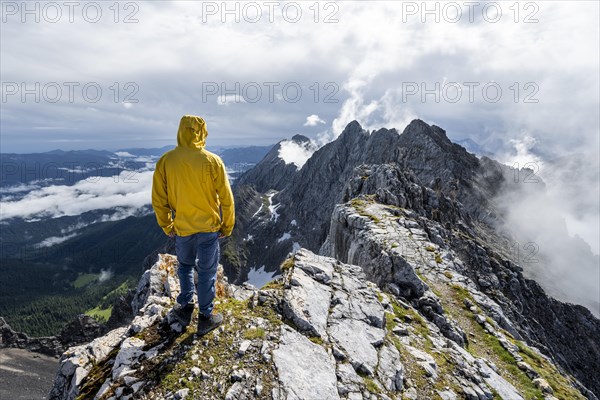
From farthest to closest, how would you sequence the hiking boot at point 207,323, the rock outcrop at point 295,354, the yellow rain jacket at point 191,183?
1. the hiking boot at point 207,323
2. the yellow rain jacket at point 191,183
3. the rock outcrop at point 295,354

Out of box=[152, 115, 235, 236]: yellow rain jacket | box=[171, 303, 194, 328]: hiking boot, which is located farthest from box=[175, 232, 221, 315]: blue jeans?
box=[171, 303, 194, 328]: hiking boot

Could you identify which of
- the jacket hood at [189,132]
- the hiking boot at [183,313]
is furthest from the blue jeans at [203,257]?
the jacket hood at [189,132]

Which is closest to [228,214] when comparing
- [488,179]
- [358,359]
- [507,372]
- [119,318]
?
[358,359]

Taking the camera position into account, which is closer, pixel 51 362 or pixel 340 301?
pixel 340 301

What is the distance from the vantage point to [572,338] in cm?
5262

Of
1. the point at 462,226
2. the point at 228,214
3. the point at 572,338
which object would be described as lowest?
the point at 572,338

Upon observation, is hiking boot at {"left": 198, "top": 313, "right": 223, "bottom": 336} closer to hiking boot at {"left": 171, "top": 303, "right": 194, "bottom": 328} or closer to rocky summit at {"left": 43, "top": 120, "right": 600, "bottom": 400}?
rocky summit at {"left": 43, "top": 120, "right": 600, "bottom": 400}

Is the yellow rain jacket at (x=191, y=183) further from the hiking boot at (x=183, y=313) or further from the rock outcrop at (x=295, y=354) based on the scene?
the rock outcrop at (x=295, y=354)

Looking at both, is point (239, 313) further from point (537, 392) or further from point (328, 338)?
point (537, 392)

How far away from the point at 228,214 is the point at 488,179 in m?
206

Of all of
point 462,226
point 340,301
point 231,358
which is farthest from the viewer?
point 462,226

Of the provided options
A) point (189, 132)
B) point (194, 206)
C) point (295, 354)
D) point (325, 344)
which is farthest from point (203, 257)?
point (325, 344)

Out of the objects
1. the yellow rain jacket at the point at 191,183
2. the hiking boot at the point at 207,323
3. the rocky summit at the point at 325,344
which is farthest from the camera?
the hiking boot at the point at 207,323

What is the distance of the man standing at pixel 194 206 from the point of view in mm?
10109
